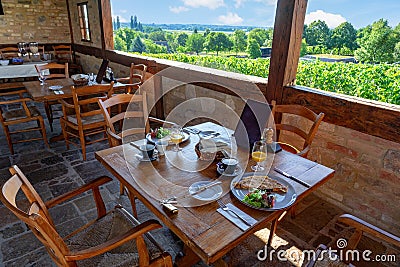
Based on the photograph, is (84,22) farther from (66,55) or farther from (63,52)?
(66,55)

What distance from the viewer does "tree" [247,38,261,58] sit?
324 centimetres

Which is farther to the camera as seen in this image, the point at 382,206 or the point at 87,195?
the point at 87,195

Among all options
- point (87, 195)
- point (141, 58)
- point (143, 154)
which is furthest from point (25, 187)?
point (141, 58)

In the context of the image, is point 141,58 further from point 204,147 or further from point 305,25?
point 204,147

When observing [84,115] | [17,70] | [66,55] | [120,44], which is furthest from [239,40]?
[66,55]

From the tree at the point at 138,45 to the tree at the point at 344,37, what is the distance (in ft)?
13.2

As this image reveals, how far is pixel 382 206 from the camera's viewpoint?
2092 millimetres

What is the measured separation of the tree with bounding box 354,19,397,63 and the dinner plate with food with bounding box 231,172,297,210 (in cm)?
160

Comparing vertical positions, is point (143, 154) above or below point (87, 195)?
above

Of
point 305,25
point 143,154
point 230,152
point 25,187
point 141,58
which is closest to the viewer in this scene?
point 25,187

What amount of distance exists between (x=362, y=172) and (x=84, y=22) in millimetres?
6471

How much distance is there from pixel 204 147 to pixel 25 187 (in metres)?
0.96

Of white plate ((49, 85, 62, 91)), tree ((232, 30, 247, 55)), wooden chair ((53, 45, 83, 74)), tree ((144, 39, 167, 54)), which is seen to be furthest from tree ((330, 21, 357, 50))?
wooden chair ((53, 45, 83, 74))

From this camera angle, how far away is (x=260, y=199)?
124 cm
